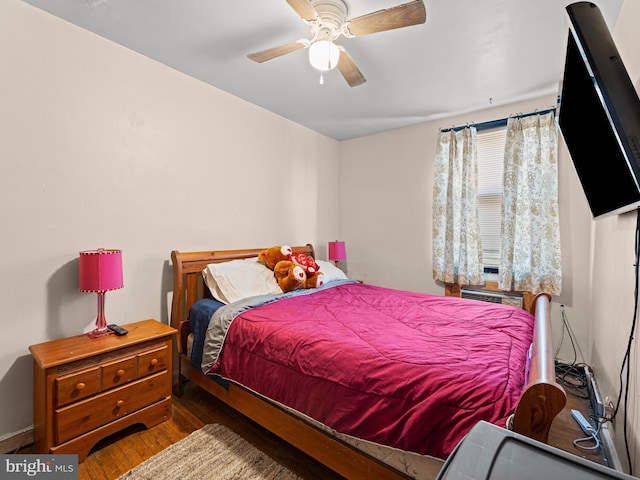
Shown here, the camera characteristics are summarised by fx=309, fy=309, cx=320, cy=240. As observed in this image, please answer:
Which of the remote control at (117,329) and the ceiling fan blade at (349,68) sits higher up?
the ceiling fan blade at (349,68)

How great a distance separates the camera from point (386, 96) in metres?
2.97

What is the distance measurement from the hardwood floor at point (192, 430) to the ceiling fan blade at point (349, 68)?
241 cm

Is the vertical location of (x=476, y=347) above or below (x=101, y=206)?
below

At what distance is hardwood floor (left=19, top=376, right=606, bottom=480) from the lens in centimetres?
168

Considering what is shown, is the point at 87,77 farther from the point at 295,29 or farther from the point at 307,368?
the point at 307,368

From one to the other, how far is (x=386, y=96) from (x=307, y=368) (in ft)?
8.42

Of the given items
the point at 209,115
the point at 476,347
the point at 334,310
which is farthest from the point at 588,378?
the point at 209,115

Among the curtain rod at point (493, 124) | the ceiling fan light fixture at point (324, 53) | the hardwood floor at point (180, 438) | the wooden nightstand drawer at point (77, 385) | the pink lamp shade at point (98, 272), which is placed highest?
the curtain rod at point (493, 124)

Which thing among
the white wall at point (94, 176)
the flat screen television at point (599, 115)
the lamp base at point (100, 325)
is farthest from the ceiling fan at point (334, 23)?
the lamp base at point (100, 325)

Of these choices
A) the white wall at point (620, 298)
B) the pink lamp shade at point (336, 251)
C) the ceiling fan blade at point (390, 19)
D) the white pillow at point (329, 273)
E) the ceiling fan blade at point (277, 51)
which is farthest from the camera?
the pink lamp shade at point (336, 251)

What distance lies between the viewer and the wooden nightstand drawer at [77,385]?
5.31 feet

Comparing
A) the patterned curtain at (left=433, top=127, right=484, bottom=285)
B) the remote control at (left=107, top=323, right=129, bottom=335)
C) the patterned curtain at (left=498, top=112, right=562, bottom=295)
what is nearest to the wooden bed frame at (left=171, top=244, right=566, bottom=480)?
the remote control at (left=107, top=323, right=129, bottom=335)

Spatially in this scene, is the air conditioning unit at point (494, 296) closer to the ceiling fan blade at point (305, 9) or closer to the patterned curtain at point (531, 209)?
the patterned curtain at point (531, 209)

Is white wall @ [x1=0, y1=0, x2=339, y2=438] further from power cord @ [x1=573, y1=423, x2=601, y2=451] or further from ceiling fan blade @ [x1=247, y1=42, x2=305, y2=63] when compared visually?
power cord @ [x1=573, y1=423, x2=601, y2=451]
